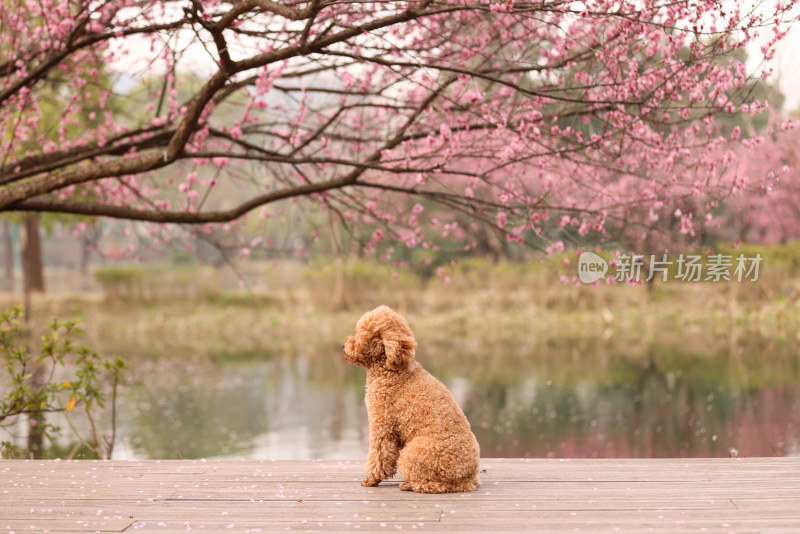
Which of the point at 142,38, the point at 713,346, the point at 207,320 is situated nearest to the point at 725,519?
the point at 142,38

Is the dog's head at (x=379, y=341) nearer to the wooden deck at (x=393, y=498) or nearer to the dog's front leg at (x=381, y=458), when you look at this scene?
the dog's front leg at (x=381, y=458)

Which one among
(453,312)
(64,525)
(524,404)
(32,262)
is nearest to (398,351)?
(64,525)

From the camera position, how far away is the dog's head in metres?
3.64

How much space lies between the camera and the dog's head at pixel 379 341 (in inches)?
143

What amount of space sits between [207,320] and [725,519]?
16.4 m

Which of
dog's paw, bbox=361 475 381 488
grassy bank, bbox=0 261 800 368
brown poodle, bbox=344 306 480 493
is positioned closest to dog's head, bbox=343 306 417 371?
brown poodle, bbox=344 306 480 493

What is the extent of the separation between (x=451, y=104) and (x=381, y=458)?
110 inches

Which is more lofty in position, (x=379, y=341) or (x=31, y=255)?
(x=31, y=255)

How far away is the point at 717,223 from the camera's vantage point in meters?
5.83

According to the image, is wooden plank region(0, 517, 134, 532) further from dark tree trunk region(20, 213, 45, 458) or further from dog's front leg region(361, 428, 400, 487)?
dark tree trunk region(20, 213, 45, 458)

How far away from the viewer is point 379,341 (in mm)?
3682

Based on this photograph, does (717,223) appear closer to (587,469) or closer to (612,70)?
(612,70)

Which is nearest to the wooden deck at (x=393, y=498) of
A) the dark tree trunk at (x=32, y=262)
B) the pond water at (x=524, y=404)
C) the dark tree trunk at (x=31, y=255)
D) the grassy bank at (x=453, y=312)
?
the pond water at (x=524, y=404)

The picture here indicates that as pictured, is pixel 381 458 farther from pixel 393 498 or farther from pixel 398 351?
pixel 398 351
